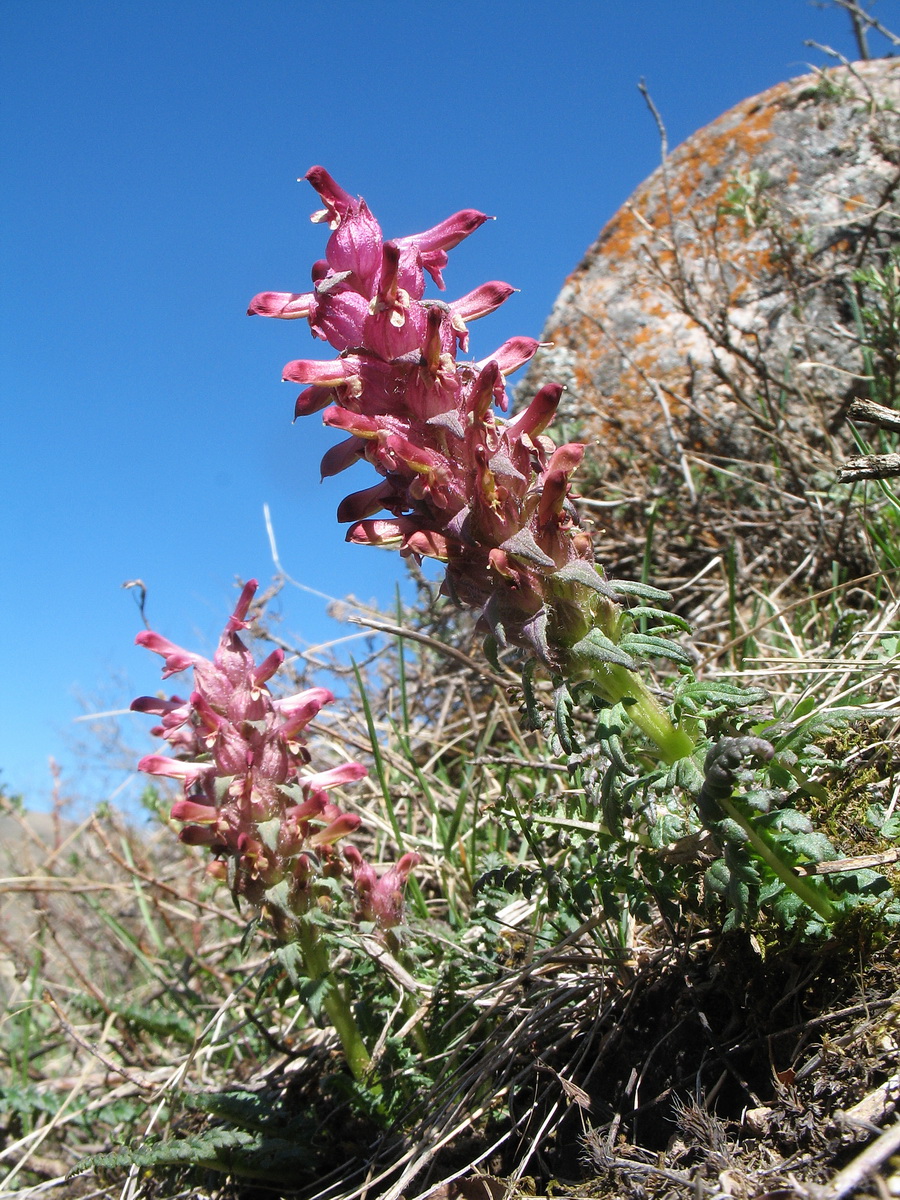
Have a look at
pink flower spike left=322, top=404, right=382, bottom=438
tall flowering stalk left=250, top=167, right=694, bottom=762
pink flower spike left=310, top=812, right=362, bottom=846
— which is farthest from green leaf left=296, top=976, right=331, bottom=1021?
pink flower spike left=322, top=404, right=382, bottom=438

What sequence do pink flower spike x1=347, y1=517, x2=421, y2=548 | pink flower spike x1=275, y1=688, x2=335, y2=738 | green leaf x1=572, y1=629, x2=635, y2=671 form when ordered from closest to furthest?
green leaf x1=572, y1=629, x2=635, y2=671 < pink flower spike x1=347, y1=517, x2=421, y2=548 < pink flower spike x1=275, y1=688, x2=335, y2=738

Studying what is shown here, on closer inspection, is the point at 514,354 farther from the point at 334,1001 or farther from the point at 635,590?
the point at 334,1001

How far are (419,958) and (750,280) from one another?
14.1 feet

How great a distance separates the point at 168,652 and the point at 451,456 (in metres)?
1.20

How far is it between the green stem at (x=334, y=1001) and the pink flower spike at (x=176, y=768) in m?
0.47

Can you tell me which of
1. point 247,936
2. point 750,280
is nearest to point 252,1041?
point 247,936

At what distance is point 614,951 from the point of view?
2.25 m

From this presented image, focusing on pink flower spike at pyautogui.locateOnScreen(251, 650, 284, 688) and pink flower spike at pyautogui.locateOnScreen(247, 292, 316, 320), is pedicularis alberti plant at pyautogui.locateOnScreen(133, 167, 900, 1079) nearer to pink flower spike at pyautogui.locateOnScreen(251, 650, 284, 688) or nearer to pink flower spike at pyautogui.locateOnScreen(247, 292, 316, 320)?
pink flower spike at pyautogui.locateOnScreen(247, 292, 316, 320)

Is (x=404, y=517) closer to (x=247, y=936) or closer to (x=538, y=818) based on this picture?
(x=538, y=818)

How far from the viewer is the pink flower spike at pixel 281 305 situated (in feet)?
6.08

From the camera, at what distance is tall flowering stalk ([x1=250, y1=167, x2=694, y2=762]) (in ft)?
5.50

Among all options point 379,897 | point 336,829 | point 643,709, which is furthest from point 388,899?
point 643,709

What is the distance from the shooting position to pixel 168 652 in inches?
98.0

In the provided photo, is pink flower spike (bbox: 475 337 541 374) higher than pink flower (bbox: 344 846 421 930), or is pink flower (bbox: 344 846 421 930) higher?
pink flower spike (bbox: 475 337 541 374)
